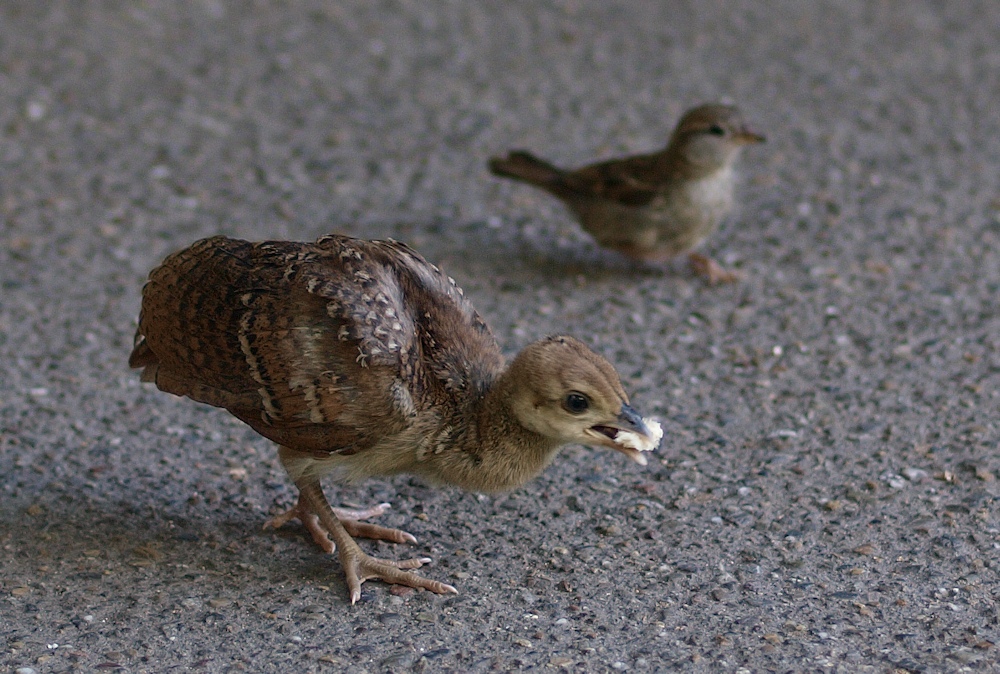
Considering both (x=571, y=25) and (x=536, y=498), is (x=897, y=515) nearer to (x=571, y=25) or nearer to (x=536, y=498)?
(x=536, y=498)

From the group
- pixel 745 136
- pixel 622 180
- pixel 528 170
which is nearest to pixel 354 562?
pixel 622 180

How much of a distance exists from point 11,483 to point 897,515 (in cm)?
306

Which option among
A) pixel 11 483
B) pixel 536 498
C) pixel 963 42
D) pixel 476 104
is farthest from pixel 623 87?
pixel 11 483

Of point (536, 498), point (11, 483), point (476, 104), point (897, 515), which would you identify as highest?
point (476, 104)

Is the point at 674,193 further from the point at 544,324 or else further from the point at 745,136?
the point at 544,324

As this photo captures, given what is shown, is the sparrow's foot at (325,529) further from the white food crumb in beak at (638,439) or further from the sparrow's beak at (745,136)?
the sparrow's beak at (745,136)

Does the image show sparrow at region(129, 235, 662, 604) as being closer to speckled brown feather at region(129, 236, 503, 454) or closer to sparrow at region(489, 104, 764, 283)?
speckled brown feather at region(129, 236, 503, 454)

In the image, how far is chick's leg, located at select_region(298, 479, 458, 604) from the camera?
141 inches

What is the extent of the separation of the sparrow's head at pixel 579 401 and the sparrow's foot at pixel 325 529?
715 millimetres

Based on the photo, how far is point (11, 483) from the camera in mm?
4117

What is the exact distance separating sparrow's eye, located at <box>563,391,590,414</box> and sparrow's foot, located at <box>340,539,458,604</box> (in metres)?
0.69

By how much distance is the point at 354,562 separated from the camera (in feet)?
11.8

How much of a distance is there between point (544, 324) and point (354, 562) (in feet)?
6.59

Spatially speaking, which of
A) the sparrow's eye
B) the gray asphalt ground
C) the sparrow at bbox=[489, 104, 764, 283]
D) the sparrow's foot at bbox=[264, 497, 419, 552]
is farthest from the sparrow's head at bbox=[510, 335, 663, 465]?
the sparrow at bbox=[489, 104, 764, 283]
